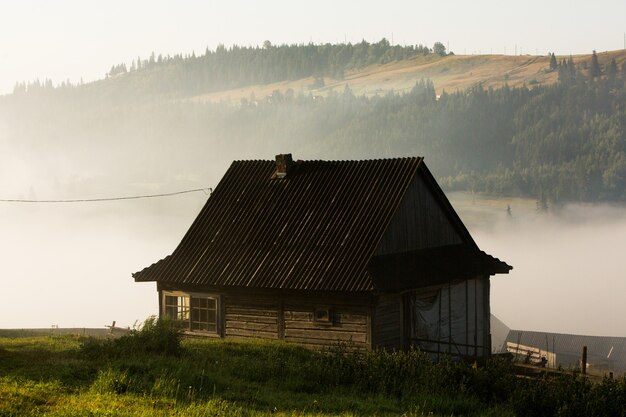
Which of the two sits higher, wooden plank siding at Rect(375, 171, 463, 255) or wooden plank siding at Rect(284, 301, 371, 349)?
wooden plank siding at Rect(375, 171, 463, 255)

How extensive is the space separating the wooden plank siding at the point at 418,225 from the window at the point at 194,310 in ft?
22.5

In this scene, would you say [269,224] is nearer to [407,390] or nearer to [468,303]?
[468,303]

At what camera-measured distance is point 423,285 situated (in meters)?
34.7

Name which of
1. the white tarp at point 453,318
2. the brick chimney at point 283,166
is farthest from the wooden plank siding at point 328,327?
the brick chimney at point 283,166

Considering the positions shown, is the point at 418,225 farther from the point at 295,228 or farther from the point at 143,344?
the point at 143,344

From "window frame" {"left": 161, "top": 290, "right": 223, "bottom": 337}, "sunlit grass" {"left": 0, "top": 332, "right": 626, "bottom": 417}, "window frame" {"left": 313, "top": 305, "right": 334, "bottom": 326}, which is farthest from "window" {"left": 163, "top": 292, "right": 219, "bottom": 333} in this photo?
"sunlit grass" {"left": 0, "top": 332, "right": 626, "bottom": 417}

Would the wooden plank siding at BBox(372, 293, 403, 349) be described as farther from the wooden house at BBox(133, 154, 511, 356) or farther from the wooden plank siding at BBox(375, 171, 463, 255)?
the wooden plank siding at BBox(375, 171, 463, 255)

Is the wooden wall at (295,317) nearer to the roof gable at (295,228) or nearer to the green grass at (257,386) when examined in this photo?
the roof gable at (295,228)

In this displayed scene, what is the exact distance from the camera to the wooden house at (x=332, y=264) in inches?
1326

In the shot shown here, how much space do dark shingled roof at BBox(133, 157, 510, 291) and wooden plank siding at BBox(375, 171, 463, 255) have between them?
1.67ft

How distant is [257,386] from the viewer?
2292 centimetres

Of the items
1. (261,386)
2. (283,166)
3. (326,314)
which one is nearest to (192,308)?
(326,314)

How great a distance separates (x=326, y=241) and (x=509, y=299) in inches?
6186

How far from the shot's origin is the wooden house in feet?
111
